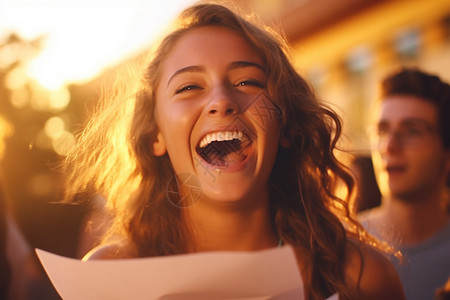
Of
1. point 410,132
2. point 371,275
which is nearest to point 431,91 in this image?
point 410,132

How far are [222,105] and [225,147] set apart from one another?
13cm

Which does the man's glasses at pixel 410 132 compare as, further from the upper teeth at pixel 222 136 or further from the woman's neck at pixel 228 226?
the upper teeth at pixel 222 136

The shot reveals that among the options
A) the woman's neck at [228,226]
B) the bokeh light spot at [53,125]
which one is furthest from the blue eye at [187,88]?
the bokeh light spot at [53,125]

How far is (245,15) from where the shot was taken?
209 centimetres

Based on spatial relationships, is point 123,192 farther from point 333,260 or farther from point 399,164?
point 399,164

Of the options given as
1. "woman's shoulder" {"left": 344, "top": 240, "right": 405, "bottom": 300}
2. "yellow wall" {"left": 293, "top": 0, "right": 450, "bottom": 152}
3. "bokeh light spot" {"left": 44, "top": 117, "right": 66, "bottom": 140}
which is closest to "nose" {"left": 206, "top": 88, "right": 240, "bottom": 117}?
"woman's shoulder" {"left": 344, "top": 240, "right": 405, "bottom": 300}

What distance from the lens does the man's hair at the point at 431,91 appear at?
299 centimetres

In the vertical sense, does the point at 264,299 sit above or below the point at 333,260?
above

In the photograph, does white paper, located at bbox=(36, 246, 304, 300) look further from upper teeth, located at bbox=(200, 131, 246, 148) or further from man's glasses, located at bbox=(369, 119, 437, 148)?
man's glasses, located at bbox=(369, 119, 437, 148)

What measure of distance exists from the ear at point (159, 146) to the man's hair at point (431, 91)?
1.67m

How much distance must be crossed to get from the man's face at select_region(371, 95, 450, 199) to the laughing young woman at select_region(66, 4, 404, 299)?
35.0 inches

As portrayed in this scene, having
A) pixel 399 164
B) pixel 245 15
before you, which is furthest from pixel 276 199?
pixel 399 164

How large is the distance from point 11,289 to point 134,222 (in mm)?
809

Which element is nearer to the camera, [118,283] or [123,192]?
[118,283]
